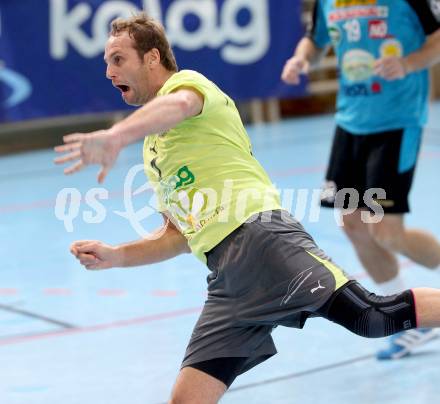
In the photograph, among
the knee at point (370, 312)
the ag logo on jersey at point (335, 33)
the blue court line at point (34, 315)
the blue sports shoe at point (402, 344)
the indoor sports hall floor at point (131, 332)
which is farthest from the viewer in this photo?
the blue court line at point (34, 315)

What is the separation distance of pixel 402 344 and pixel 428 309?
1270 millimetres

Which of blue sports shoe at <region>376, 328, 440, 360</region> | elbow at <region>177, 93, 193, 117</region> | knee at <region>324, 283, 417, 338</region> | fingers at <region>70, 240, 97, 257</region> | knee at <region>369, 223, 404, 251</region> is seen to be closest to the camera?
elbow at <region>177, 93, 193, 117</region>

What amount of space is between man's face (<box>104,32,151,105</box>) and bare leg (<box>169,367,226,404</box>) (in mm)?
933

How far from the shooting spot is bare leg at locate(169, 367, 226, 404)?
3342 mm

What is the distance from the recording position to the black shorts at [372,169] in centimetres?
482

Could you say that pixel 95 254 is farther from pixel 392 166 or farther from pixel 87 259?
pixel 392 166

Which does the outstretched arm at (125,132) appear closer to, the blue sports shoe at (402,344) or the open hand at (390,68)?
the open hand at (390,68)

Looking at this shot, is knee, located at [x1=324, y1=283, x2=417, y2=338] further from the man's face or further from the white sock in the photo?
the white sock

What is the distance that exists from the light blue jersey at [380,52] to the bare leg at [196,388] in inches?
75.6

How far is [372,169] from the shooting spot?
486 centimetres

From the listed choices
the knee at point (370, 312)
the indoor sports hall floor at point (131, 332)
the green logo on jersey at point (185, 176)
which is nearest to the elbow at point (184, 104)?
the green logo on jersey at point (185, 176)

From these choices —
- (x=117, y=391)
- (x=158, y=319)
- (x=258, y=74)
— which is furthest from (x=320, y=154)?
(x=117, y=391)

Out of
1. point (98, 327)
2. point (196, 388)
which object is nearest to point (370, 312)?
point (196, 388)

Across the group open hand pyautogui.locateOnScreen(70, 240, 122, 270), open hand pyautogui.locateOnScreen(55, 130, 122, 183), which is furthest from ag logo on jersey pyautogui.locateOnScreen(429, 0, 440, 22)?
open hand pyautogui.locateOnScreen(55, 130, 122, 183)
